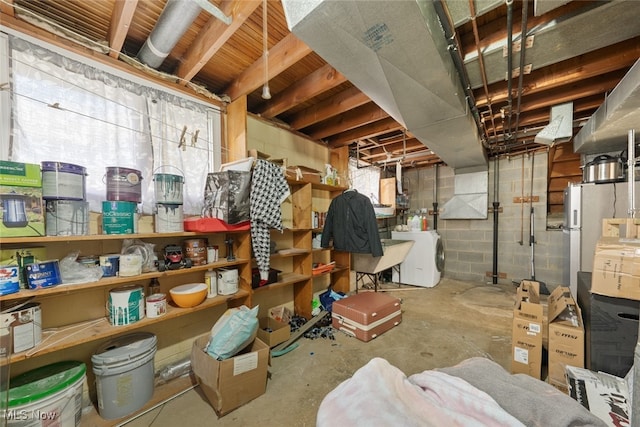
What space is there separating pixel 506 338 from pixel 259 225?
2715 millimetres

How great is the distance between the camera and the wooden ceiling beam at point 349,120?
2.79m

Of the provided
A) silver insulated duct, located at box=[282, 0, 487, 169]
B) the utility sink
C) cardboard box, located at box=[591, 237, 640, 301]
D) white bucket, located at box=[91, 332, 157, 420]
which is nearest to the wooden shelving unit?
white bucket, located at box=[91, 332, 157, 420]

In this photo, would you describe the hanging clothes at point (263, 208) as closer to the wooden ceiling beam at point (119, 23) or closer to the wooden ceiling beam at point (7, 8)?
the wooden ceiling beam at point (119, 23)

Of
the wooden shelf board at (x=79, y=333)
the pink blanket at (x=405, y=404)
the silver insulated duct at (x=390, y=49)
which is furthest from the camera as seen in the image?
the wooden shelf board at (x=79, y=333)

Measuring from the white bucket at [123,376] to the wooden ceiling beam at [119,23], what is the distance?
1.99 m

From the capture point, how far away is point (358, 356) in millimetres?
2170

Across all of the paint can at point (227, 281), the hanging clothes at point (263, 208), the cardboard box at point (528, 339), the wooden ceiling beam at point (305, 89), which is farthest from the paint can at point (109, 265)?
the cardboard box at point (528, 339)

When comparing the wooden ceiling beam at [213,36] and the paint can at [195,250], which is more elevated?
the wooden ceiling beam at [213,36]

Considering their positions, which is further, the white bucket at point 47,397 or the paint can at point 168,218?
the paint can at point 168,218

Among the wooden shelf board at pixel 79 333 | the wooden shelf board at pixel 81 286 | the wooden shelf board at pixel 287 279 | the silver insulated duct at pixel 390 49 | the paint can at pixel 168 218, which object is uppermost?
the silver insulated duct at pixel 390 49

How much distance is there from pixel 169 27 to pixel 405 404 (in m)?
2.21

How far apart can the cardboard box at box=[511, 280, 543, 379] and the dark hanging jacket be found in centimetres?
143

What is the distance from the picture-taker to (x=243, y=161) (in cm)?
209

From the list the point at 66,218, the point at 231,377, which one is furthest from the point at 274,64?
the point at 231,377
